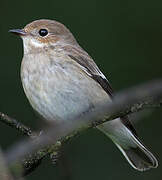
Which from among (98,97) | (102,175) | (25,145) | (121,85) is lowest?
(102,175)

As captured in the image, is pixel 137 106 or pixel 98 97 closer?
pixel 137 106

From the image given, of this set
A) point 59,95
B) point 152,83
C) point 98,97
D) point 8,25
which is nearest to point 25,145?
point 152,83

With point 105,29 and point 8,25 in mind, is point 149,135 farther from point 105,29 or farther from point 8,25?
point 8,25

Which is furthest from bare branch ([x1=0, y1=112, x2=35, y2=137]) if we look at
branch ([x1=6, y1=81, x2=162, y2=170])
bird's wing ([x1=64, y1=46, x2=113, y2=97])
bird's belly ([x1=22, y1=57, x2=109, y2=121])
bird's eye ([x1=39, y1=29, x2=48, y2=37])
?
bird's eye ([x1=39, y1=29, x2=48, y2=37])

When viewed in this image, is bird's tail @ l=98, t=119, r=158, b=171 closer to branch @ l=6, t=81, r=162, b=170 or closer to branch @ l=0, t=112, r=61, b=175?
branch @ l=0, t=112, r=61, b=175

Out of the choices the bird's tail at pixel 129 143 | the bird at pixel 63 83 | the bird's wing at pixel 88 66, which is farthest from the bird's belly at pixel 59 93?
the bird's tail at pixel 129 143

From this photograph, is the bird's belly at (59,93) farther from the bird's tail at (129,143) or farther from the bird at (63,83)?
the bird's tail at (129,143)

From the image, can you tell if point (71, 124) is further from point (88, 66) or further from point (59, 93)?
point (88, 66)
